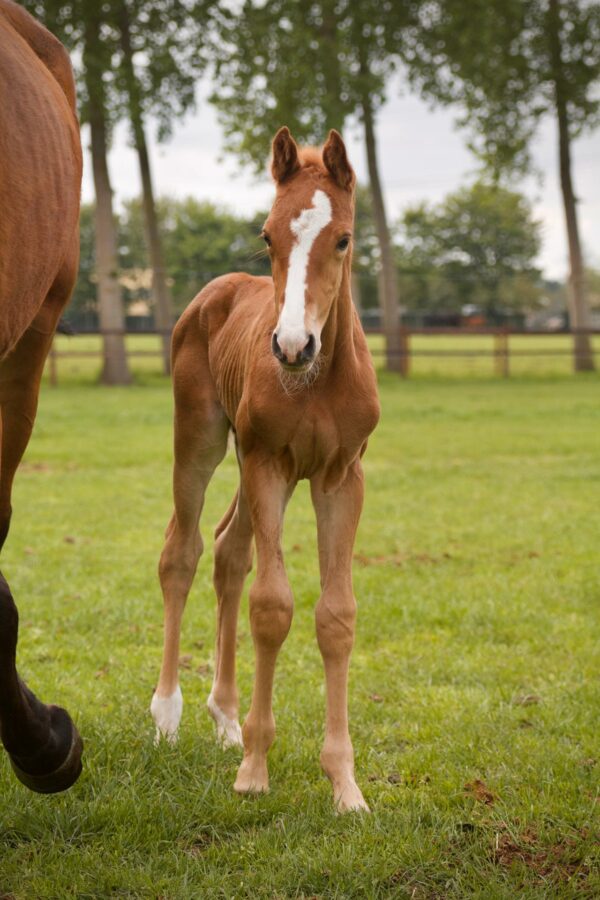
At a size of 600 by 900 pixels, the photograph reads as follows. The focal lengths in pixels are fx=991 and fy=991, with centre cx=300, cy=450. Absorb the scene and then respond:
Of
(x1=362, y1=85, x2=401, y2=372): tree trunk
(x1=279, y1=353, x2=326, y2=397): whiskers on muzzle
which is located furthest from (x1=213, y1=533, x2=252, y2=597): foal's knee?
(x1=362, y1=85, x2=401, y2=372): tree trunk

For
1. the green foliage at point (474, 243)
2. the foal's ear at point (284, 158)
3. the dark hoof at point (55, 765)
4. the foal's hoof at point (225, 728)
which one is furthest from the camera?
the green foliage at point (474, 243)

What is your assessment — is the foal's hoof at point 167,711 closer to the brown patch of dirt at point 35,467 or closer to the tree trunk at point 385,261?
the brown patch of dirt at point 35,467

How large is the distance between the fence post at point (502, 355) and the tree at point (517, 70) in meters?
1.91

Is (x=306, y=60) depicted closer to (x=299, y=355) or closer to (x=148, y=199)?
(x=148, y=199)

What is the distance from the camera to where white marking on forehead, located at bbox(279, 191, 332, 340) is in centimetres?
286

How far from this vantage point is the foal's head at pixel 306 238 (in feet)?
9.40

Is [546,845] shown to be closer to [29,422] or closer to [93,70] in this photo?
[29,422]

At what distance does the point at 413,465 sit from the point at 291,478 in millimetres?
8182

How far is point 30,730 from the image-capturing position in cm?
261

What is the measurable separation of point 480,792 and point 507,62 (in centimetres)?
2489

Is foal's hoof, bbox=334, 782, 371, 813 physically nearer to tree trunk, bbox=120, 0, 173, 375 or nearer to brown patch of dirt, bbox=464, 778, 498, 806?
brown patch of dirt, bbox=464, 778, 498, 806

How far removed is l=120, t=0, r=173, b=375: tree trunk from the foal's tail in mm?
20162

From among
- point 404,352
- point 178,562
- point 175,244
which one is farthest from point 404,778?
point 175,244

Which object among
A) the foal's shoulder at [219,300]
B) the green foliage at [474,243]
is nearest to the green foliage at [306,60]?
the foal's shoulder at [219,300]
